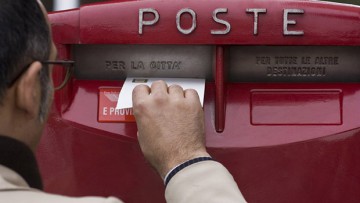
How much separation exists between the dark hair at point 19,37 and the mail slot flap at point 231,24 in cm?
55

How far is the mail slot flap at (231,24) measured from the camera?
2.12m

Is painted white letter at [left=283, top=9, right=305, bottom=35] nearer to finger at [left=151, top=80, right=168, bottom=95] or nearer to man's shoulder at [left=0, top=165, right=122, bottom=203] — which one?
finger at [left=151, top=80, right=168, bottom=95]

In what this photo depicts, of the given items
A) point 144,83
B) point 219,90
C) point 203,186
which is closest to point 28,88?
point 203,186

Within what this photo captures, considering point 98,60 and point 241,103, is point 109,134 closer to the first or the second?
point 98,60

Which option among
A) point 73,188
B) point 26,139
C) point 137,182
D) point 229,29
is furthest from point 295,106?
point 26,139

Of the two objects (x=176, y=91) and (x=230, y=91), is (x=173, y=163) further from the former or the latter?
(x=230, y=91)

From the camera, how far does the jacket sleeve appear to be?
5.77 ft

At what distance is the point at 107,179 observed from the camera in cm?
219

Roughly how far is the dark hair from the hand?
0.42 meters

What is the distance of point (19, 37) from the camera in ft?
5.08

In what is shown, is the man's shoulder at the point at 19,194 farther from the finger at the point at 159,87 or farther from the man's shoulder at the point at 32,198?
the finger at the point at 159,87

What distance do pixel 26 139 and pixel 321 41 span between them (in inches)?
37.3

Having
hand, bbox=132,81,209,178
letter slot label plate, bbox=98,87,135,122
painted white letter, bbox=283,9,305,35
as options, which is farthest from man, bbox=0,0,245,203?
painted white letter, bbox=283,9,305,35

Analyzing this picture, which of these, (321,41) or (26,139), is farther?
(321,41)
